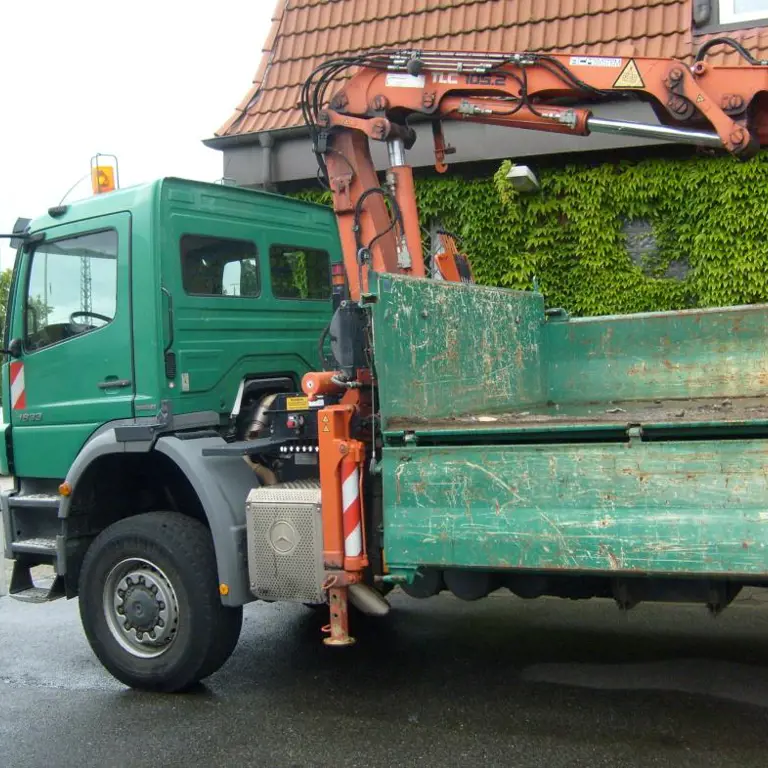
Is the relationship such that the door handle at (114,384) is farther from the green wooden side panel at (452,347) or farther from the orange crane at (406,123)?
the green wooden side panel at (452,347)

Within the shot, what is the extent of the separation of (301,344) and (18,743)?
9.49 feet

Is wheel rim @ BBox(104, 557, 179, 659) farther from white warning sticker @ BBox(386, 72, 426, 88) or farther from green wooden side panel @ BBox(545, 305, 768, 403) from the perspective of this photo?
white warning sticker @ BBox(386, 72, 426, 88)

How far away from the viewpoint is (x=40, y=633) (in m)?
6.74

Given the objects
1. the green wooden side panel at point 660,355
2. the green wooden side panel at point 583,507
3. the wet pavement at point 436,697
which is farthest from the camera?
the green wooden side panel at point 660,355

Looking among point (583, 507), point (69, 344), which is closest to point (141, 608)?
point (69, 344)

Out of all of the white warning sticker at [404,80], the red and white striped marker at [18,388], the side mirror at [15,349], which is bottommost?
the red and white striped marker at [18,388]

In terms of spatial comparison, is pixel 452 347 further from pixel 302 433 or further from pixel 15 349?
pixel 15 349

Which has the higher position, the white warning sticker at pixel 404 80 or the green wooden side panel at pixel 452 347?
the white warning sticker at pixel 404 80

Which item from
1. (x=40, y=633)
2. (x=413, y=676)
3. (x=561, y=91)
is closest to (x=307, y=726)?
(x=413, y=676)

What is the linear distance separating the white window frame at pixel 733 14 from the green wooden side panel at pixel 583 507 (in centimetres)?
738

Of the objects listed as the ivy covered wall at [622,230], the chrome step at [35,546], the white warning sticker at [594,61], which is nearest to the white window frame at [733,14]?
the ivy covered wall at [622,230]

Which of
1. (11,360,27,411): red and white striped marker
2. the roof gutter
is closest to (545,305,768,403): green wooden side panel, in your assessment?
(11,360,27,411): red and white striped marker

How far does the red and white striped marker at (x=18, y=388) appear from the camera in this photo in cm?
594

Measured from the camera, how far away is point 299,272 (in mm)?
6449
